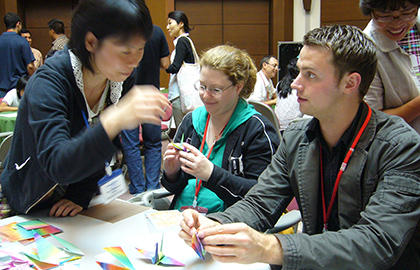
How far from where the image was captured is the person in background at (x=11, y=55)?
18.0 ft

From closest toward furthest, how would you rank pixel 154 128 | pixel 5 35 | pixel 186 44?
pixel 154 128
pixel 186 44
pixel 5 35

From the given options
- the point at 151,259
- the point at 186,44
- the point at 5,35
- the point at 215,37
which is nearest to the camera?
the point at 151,259

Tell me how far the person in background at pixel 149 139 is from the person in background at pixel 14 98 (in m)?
1.69

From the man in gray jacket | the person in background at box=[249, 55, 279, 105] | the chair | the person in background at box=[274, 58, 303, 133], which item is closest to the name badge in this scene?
the man in gray jacket

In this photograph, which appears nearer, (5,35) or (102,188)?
(102,188)

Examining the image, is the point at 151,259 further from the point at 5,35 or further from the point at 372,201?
the point at 5,35

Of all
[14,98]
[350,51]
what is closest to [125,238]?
[350,51]

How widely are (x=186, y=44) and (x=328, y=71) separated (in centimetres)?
305

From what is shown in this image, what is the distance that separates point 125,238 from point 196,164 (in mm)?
526

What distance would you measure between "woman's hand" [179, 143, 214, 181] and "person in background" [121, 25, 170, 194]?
210 centimetres

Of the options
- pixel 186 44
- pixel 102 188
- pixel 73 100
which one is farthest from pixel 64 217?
pixel 186 44

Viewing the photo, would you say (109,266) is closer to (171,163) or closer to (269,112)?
(171,163)

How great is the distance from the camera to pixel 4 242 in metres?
1.21

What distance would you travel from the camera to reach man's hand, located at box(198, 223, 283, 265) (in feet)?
3.36
